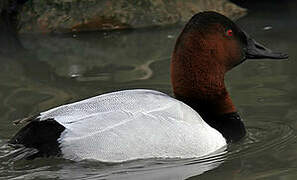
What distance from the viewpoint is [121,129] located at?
4.23m

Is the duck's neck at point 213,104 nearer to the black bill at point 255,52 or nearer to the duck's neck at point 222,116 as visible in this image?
the duck's neck at point 222,116

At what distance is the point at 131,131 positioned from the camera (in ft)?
13.9

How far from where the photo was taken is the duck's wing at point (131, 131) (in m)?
4.20

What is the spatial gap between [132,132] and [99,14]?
439 centimetres

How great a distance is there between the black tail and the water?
86 millimetres

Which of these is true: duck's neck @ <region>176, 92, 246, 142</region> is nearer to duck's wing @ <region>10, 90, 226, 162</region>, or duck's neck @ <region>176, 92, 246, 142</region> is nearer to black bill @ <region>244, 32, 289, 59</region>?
duck's wing @ <region>10, 90, 226, 162</region>

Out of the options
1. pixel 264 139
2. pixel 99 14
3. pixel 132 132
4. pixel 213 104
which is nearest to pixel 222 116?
pixel 213 104

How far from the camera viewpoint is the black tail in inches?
165

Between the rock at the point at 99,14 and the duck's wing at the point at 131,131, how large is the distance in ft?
13.7

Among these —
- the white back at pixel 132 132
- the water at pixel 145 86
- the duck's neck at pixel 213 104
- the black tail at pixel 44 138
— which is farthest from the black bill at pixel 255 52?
the black tail at pixel 44 138

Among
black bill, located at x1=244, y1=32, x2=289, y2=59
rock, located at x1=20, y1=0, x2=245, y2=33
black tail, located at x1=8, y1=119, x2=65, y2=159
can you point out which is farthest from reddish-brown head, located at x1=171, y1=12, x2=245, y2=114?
rock, located at x1=20, y1=0, x2=245, y2=33

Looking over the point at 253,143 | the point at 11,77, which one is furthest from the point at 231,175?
the point at 11,77

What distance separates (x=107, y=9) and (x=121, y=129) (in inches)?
173

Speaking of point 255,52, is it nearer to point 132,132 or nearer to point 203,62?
point 203,62
